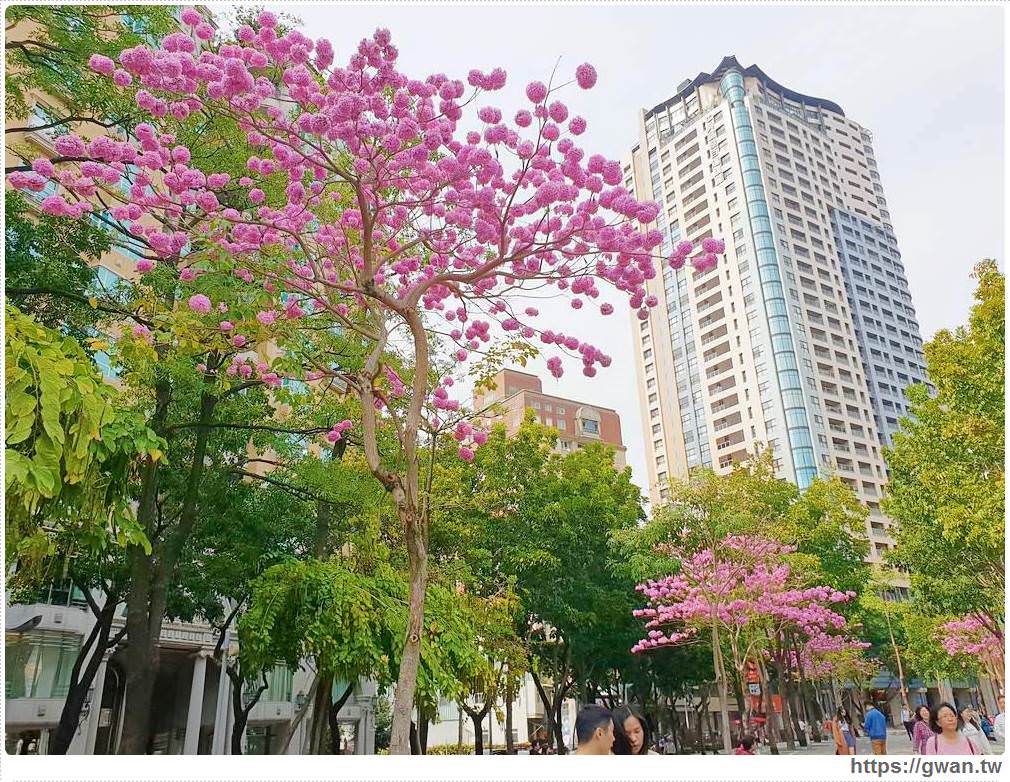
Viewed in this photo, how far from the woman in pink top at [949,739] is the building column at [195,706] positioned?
17524 mm

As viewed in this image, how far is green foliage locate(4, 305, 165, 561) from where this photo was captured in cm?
372

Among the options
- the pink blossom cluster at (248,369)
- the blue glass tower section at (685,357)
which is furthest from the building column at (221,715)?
the blue glass tower section at (685,357)

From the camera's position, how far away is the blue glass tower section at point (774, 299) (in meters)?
45.4

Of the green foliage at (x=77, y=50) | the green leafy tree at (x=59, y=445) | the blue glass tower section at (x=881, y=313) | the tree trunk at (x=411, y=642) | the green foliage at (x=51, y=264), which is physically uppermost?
the blue glass tower section at (x=881, y=313)

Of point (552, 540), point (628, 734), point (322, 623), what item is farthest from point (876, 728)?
point (628, 734)

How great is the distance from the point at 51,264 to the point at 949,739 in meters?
9.42

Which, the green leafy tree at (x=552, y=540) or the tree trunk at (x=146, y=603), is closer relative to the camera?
the tree trunk at (x=146, y=603)

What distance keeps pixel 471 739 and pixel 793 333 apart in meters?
31.5

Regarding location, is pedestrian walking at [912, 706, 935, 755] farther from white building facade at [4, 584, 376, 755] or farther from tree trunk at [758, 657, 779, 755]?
white building facade at [4, 584, 376, 755]

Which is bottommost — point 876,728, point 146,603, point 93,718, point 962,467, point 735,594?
point 876,728

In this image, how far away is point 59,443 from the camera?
3844 millimetres

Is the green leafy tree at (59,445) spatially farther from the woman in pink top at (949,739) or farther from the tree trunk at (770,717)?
the tree trunk at (770,717)

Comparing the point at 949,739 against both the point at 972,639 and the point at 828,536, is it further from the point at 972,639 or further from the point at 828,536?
the point at 972,639

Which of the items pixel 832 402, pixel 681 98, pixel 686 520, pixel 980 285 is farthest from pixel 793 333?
pixel 980 285
